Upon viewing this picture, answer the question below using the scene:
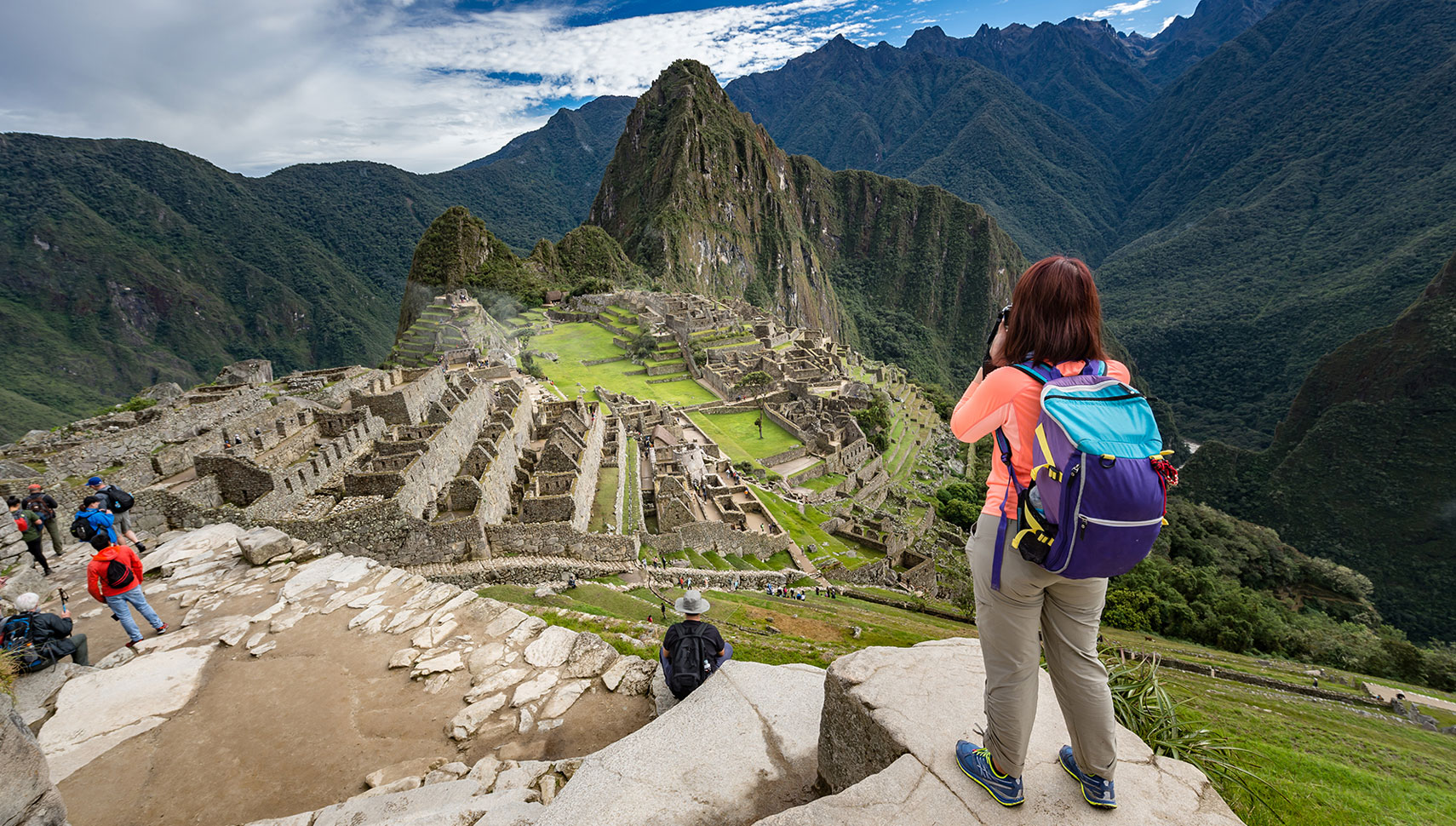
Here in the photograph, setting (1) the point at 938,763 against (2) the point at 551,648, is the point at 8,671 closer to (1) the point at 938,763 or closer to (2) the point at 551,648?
(2) the point at 551,648

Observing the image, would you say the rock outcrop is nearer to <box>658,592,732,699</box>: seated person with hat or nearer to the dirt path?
<box>658,592,732,699</box>: seated person with hat

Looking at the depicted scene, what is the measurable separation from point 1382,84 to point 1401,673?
293m

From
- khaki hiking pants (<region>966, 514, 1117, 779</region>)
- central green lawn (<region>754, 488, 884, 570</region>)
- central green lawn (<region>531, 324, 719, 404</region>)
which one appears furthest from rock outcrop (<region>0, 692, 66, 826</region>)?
central green lawn (<region>531, 324, 719, 404</region>)

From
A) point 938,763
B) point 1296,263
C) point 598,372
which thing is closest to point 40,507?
point 938,763

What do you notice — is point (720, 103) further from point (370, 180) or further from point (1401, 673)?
point (1401, 673)

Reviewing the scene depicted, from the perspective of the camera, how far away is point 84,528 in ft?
22.5

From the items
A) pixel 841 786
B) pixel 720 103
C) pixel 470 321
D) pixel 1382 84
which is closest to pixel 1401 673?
pixel 841 786

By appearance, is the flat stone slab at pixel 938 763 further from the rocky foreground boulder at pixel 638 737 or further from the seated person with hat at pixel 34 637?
the seated person with hat at pixel 34 637

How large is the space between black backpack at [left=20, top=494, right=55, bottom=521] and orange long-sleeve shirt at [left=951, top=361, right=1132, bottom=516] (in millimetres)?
12815

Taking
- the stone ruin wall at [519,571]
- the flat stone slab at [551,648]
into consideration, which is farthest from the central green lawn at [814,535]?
the flat stone slab at [551,648]

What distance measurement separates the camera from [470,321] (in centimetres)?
4888

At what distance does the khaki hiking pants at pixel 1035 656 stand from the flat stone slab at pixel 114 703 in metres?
7.35

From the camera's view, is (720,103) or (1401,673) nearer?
(1401,673)

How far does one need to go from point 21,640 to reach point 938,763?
27.5 feet
